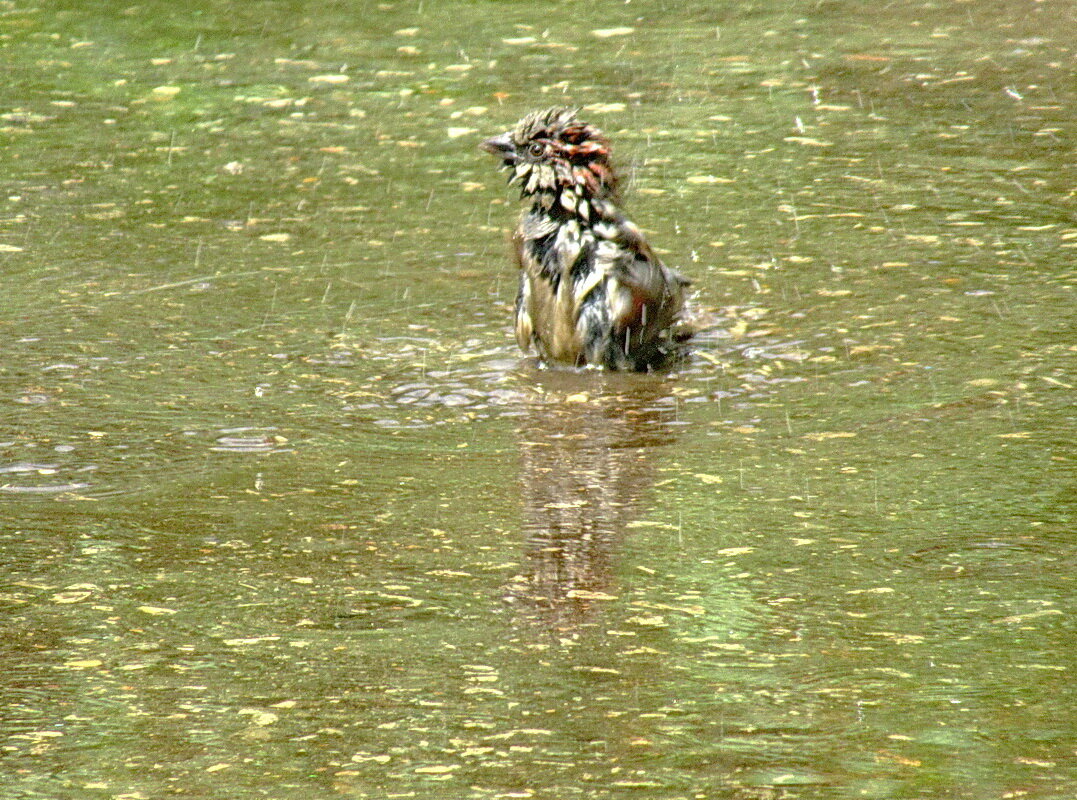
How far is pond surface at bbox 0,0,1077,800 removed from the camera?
3.83 meters

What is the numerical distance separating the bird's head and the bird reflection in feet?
2.18

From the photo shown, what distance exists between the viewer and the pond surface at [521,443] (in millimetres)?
3834

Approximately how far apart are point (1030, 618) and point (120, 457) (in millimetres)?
2852

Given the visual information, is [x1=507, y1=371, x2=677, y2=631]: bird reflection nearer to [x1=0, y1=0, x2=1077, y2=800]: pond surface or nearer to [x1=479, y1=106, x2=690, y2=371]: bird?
[x1=0, y1=0, x2=1077, y2=800]: pond surface

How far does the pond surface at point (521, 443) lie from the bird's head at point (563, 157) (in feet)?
2.19

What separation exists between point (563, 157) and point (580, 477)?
54.1 inches

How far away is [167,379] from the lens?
6.51 m

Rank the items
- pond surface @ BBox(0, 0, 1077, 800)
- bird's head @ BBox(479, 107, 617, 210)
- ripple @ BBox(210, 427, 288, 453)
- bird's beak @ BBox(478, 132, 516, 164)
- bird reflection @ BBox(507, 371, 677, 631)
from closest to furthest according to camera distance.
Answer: pond surface @ BBox(0, 0, 1077, 800)
bird reflection @ BBox(507, 371, 677, 631)
ripple @ BBox(210, 427, 288, 453)
bird's head @ BBox(479, 107, 617, 210)
bird's beak @ BBox(478, 132, 516, 164)

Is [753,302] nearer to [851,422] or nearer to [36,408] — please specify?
[851,422]

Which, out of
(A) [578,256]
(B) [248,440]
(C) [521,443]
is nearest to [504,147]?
(A) [578,256]

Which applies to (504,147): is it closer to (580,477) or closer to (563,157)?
(563,157)

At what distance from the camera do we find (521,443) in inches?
231

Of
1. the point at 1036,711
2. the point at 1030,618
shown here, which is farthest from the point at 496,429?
the point at 1036,711

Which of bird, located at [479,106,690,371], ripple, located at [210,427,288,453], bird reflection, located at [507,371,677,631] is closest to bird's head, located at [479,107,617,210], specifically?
bird, located at [479,106,690,371]
